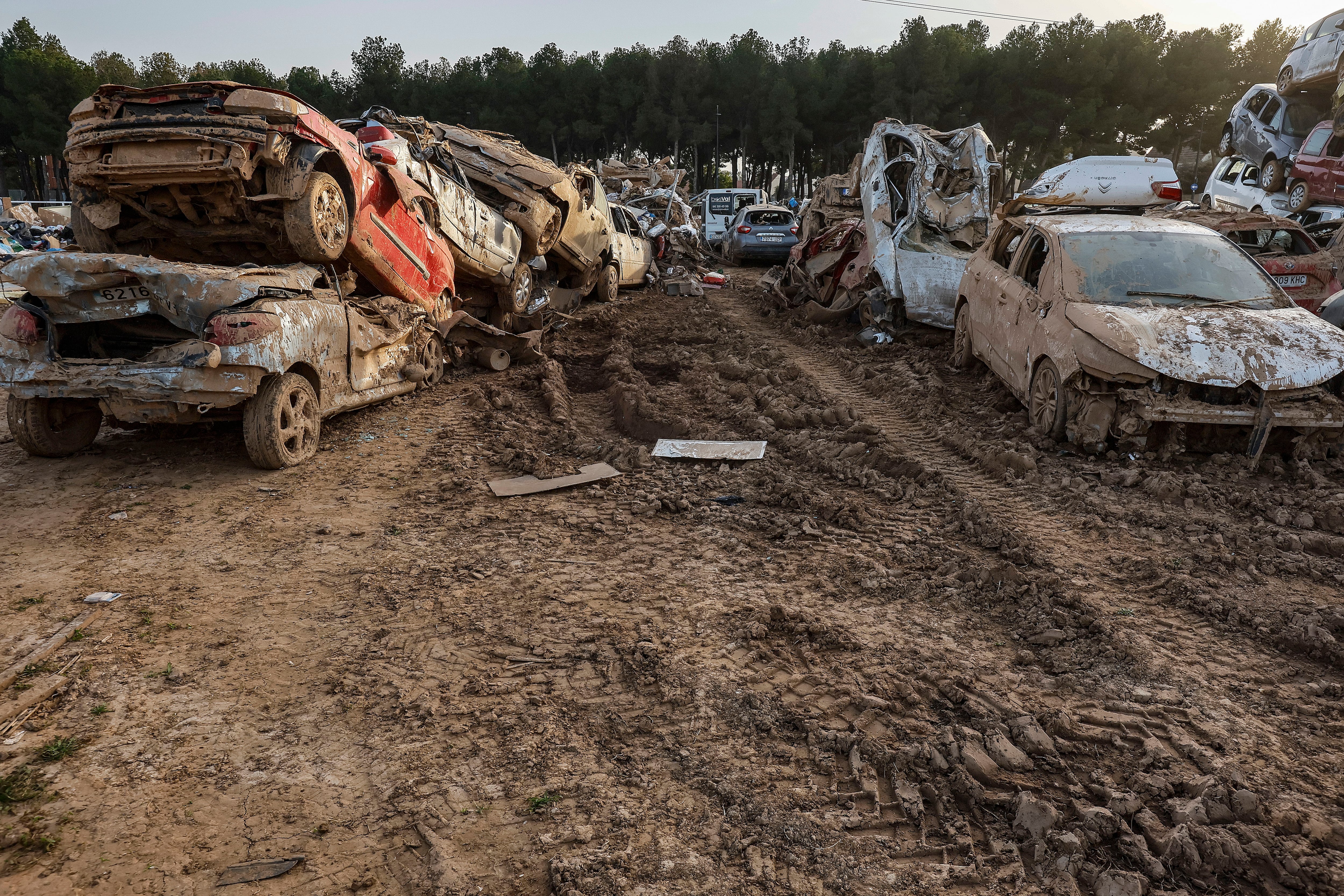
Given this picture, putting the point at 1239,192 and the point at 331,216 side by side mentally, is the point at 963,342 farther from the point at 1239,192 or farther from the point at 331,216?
the point at 1239,192

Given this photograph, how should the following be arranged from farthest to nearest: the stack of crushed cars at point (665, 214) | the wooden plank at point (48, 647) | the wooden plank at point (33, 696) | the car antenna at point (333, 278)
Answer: the stack of crushed cars at point (665, 214)
the car antenna at point (333, 278)
the wooden plank at point (48, 647)
the wooden plank at point (33, 696)

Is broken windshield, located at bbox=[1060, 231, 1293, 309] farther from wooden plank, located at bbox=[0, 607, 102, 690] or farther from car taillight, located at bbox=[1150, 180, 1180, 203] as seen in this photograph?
wooden plank, located at bbox=[0, 607, 102, 690]

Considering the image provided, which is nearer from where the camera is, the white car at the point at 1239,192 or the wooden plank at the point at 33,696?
the wooden plank at the point at 33,696

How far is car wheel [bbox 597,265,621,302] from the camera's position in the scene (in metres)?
13.9

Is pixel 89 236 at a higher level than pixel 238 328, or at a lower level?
higher

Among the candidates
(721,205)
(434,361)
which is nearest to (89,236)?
(434,361)

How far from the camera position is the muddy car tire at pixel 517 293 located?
10.2 metres

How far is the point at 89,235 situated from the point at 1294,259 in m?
11.7

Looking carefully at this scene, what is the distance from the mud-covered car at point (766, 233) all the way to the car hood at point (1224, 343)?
1341cm

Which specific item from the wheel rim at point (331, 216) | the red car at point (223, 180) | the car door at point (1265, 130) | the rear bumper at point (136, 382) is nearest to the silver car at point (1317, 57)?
the car door at point (1265, 130)

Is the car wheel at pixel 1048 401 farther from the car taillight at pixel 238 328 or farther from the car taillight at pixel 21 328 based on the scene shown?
the car taillight at pixel 21 328

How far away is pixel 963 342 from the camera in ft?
28.3

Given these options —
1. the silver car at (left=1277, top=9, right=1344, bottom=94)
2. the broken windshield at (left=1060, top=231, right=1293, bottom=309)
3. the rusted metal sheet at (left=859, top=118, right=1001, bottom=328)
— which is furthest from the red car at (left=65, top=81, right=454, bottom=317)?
the silver car at (left=1277, top=9, right=1344, bottom=94)

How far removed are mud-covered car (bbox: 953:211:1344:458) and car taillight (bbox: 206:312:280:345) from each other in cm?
596
